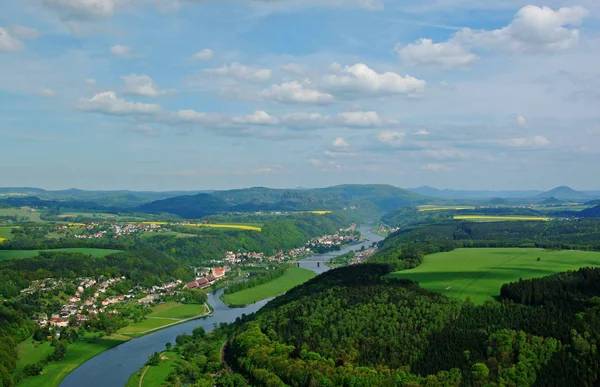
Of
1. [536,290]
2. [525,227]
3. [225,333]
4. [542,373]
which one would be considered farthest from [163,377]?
[525,227]

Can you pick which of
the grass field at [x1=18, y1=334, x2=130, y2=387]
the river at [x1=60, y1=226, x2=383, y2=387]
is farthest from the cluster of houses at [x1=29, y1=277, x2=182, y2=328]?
the river at [x1=60, y1=226, x2=383, y2=387]

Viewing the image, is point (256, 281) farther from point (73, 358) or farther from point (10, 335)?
point (10, 335)

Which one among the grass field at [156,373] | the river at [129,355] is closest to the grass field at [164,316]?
the river at [129,355]

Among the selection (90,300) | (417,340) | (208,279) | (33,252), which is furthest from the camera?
(208,279)

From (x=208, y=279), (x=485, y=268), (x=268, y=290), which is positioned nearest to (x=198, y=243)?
(x=208, y=279)

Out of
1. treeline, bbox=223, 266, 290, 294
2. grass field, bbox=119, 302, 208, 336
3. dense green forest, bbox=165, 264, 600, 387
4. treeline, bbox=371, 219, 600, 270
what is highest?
treeline, bbox=371, 219, 600, 270

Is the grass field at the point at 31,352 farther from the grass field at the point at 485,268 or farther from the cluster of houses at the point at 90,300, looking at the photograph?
the grass field at the point at 485,268

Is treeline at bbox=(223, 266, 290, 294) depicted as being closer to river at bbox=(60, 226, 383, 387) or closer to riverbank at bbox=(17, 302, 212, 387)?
river at bbox=(60, 226, 383, 387)
